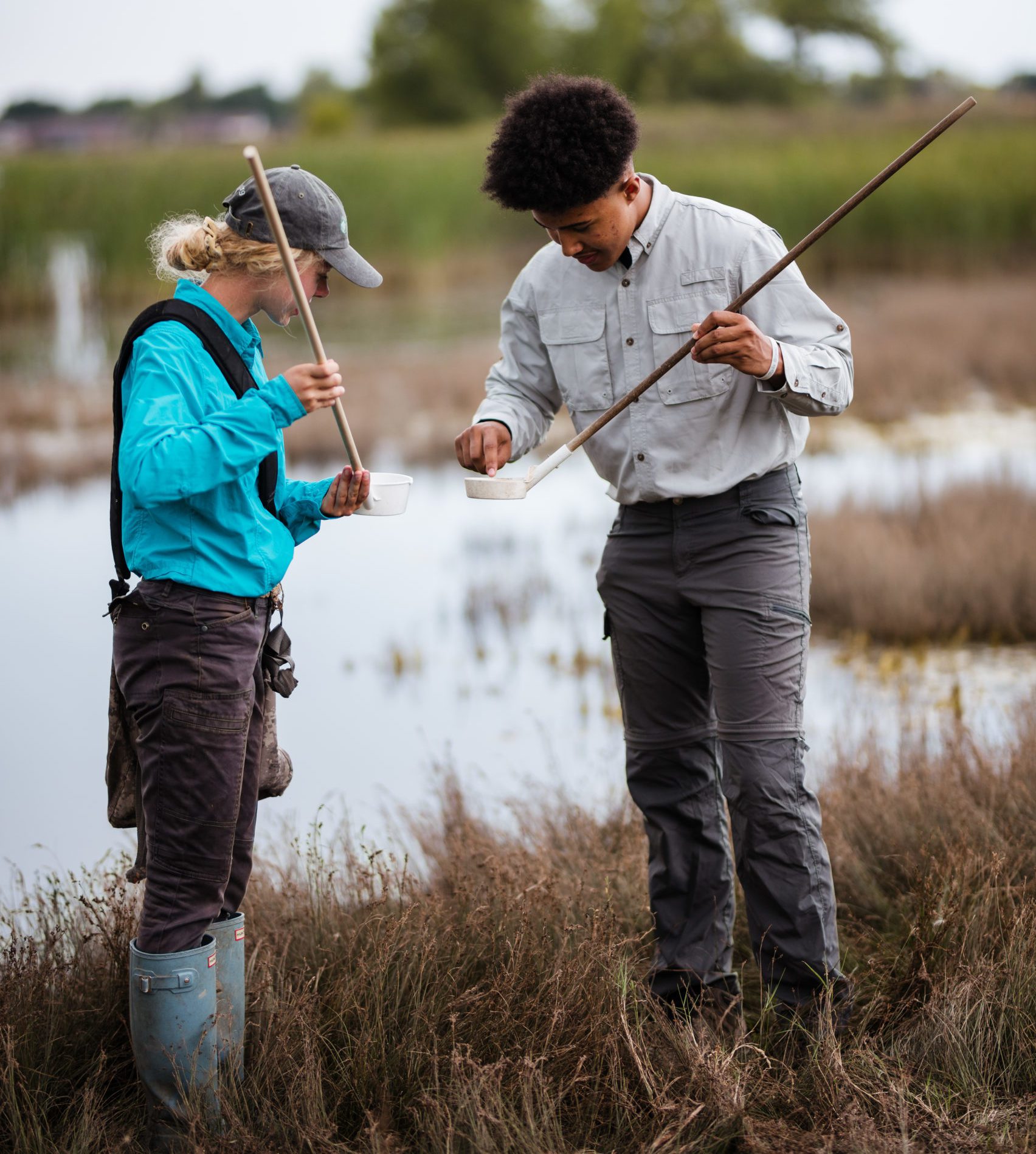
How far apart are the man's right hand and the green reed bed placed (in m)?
15.2

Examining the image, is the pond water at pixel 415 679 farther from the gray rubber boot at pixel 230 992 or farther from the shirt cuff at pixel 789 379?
the shirt cuff at pixel 789 379

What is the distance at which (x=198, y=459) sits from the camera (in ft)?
7.79

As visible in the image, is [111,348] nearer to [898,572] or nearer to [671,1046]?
[898,572]

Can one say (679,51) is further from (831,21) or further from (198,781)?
(198,781)

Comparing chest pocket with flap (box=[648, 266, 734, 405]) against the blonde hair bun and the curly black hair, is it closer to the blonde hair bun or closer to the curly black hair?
the curly black hair

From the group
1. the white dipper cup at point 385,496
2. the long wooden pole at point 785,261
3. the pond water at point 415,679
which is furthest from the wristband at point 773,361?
the pond water at point 415,679

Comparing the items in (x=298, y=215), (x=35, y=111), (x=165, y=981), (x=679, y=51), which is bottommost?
(x=165, y=981)

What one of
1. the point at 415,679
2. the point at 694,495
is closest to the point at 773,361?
the point at 694,495

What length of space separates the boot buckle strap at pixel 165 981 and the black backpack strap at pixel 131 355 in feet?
2.32

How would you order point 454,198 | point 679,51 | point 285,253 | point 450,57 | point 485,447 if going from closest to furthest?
point 285,253 → point 485,447 → point 454,198 → point 450,57 → point 679,51

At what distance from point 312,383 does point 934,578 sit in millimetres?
5300

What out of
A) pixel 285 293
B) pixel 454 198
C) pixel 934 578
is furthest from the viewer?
pixel 454 198

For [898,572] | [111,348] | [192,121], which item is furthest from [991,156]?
[192,121]

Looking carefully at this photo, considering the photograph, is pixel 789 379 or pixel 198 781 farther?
pixel 789 379
